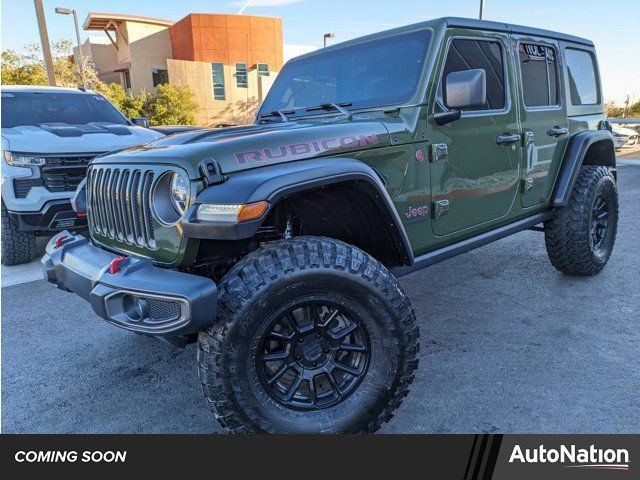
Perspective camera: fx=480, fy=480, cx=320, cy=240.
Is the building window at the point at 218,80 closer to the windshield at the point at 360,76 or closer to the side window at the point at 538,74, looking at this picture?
the windshield at the point at 360,76

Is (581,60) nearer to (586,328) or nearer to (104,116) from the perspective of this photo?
(586,328)

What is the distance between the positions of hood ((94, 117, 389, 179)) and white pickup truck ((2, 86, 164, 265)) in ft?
8.93

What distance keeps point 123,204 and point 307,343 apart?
3.72 feet

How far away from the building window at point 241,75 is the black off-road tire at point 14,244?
88.5 ft

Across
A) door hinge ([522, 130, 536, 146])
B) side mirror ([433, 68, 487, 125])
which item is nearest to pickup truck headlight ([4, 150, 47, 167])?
side mirror ([433, 68, 487, 125])

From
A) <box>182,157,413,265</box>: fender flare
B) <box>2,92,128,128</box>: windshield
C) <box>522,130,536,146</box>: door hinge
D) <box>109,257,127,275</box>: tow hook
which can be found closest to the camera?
<box>182,157,413,265</box>: fender flare

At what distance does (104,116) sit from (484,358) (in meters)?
5.73

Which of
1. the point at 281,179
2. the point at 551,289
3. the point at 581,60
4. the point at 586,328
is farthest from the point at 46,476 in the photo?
the point at 581,60

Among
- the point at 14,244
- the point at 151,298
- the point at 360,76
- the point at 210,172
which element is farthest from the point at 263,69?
the point at 151,298

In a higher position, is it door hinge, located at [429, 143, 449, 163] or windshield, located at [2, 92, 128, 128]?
windshield, located at [2, 92, 128, 128]

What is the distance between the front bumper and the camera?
1826mm

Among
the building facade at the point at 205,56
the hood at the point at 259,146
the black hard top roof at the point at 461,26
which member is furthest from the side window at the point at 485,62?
the building facade at the point at 205,56

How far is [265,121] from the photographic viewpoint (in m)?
3.34

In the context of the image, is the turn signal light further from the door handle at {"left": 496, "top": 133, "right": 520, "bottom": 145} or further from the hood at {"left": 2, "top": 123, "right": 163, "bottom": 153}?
the hood at {"left": 2, "top": 123, "right": 163, "bottom": 153}
